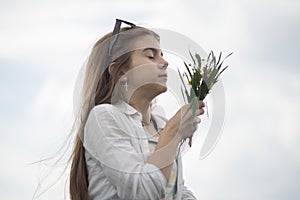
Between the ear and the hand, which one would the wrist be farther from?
the ear

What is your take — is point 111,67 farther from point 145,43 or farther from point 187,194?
point 187,194

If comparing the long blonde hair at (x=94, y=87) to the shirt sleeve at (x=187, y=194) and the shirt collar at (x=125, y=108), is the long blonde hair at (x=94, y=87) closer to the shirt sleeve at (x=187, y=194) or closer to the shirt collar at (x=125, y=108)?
the shirt collar at (x=125, y=108)

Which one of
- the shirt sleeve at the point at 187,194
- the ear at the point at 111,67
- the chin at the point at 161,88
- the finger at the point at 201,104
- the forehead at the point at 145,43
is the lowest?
the shirt sleeve at the point at 187,194

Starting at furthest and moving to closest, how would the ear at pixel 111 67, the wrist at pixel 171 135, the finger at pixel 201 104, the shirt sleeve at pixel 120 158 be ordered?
1. the ear at pixel 111 67
2. the finger at pixel 201 104
3. the wrist at pixel 171 135
4. the shirt sleeve at pixel 120 158

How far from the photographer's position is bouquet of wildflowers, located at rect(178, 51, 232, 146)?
11.5 ft

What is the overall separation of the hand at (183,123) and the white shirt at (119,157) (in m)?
0.20

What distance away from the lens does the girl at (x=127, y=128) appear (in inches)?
127

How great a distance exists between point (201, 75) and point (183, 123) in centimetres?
36

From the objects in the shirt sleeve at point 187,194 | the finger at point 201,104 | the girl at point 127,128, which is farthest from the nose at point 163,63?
the shirt sleeve at point 187,194

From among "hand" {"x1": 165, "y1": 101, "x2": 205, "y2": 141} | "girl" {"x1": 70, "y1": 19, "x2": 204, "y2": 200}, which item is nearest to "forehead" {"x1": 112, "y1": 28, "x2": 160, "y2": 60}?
"girl" {"x1": 70, "y1": 19, "x2": 204, "y2": 200}

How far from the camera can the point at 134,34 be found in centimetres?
371

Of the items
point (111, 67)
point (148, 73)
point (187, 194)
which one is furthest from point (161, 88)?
point (187, 194)

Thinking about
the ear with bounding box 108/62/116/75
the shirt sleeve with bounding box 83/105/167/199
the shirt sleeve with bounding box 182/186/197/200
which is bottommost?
the shirt sleeve with bounding box 182/186/197/200

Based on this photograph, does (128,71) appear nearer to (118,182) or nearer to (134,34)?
(134,34)
